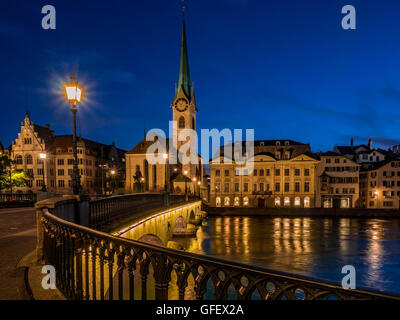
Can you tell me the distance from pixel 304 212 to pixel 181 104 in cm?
4454

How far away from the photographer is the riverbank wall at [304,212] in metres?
58.7

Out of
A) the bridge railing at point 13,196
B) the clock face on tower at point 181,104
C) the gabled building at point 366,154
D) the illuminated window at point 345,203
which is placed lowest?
the illuminated window at point 345,203

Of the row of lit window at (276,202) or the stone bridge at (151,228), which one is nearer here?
the stone bridge at (151,228)

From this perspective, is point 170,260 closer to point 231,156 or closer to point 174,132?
point 231,156

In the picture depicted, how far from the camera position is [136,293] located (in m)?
19.4

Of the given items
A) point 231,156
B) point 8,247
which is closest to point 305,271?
point 8,247

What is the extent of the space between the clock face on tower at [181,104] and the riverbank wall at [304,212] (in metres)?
31.3

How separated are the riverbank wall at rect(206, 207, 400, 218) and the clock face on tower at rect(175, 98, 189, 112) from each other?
103 ft

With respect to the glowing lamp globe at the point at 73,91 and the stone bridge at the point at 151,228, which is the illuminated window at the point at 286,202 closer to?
the stone bridge at the point at 151,228

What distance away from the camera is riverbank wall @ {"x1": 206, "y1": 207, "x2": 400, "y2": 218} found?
5866 cm

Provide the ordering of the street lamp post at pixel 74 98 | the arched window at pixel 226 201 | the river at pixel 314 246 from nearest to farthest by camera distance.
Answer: the street lamp post at pixel 74 98, the river at pixel 314 246, the arched window at pixel 226 201

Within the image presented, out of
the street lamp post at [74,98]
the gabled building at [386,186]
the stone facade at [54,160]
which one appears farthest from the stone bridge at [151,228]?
the gabled building at [386,186]

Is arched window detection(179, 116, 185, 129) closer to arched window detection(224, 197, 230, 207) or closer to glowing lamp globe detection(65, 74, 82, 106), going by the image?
arched window detection(224, 197, 230, 207)
